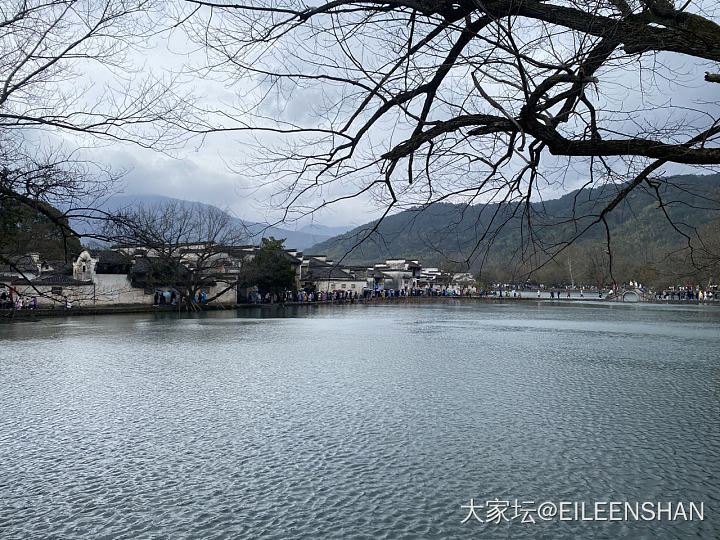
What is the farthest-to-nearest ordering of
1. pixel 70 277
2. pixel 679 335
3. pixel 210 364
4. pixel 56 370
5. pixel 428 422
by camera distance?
pixel 70 277
pixel 679 335
pixel 210 364
pixel 56 370
pixel 428 422

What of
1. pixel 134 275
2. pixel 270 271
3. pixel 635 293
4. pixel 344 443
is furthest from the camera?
→ pixel 635 293

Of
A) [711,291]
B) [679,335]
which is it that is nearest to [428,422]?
[679,335]

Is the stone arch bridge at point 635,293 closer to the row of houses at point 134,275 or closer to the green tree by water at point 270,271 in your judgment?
the row of houses at point 134,275

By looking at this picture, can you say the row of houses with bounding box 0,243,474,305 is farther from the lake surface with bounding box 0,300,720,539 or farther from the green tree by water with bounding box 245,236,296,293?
the lake surface with bounding box 0,300,720,539

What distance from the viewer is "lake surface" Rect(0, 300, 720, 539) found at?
185 inches

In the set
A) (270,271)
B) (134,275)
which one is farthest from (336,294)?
(134,275)

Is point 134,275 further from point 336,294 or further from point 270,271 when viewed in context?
point 336,294

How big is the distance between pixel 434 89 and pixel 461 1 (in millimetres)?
528

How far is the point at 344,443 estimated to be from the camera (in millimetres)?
6730

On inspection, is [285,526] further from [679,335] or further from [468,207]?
[679,335]

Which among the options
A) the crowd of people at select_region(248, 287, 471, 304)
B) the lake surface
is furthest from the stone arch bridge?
the lake surface

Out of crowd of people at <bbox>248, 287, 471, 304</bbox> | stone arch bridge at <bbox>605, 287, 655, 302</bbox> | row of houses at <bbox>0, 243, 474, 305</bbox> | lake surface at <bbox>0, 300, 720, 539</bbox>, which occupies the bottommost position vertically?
stone arch bridge at <bbox>605, 287, 655, 302</bbox>

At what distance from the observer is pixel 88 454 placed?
6.32m

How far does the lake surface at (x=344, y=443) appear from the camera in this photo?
4.69 metres
